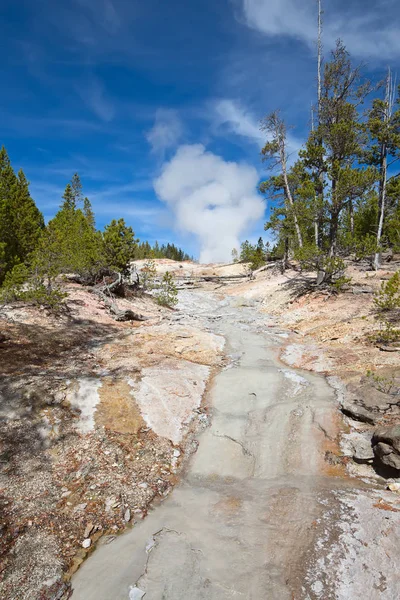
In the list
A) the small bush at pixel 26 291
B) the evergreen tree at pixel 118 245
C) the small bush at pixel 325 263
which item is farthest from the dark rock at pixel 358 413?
the evergreen tree at pixel 118 245

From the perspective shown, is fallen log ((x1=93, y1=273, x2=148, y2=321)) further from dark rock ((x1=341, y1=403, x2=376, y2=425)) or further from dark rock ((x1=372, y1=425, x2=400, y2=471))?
dark rock ((x1=372, y1=425, x2=400, y2=471))

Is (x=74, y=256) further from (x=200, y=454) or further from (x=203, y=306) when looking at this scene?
(x=200, y=454)

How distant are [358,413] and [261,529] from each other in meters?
3.36

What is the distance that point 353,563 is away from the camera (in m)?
3.12

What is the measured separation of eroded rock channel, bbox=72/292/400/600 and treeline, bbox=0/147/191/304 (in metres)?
9.68

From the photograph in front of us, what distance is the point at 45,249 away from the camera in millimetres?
12828

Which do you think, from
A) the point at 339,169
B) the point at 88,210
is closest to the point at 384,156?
the point at 339,169

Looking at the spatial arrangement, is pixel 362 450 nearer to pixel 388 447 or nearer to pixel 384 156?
pixel 388 447

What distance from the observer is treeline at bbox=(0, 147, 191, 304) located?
12.4 m

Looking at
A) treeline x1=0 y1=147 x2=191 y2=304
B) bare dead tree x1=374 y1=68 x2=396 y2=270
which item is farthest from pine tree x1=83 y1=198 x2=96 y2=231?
bare dead tree x1=374 y1=68 x2=396 y2=270

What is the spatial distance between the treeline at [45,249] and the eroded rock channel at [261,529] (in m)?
9.68

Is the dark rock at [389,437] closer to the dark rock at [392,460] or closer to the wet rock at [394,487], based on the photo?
the dark rock at [392,460]

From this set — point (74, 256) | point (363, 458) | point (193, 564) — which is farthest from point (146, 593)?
point (74, 256)

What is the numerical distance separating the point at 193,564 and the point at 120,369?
5.24 meters
